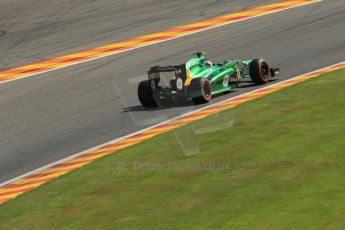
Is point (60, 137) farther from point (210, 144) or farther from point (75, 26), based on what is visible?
point (75, 26)

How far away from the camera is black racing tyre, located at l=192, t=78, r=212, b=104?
57.2ft

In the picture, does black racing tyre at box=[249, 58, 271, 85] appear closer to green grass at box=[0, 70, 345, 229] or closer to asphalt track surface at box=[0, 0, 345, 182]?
asphalt track surface at box=[0, 0, 345, 182]

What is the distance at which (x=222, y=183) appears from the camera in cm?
1188

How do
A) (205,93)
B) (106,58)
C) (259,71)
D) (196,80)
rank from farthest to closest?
(106,58) → (259,71) → (205,93) → (196,80)

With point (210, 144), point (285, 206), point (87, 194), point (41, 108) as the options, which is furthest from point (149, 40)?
point (285, 206)

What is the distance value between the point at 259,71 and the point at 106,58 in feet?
22.8

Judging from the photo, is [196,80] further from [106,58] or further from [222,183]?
[106,58]

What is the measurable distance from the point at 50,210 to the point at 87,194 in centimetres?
69

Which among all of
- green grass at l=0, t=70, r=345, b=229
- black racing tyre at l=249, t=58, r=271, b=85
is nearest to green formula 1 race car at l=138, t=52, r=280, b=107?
black racing tyre at l=249, t=58, r=271, b=85

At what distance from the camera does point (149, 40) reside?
25.8 meters

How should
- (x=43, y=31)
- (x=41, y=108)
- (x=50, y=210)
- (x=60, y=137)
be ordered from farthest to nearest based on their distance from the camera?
1. (x=43, y=31)
2. (x=41, y=108)
3. (x=60, y=137)
4. (x=50, y=210)

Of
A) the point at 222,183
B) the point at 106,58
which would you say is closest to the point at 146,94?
the point at 222,183

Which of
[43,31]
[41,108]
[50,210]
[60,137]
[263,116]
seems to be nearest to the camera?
[50,210]

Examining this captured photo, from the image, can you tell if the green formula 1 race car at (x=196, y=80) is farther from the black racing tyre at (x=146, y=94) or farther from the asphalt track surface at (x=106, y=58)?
the asphalt track surface at (x=106, y=58)
